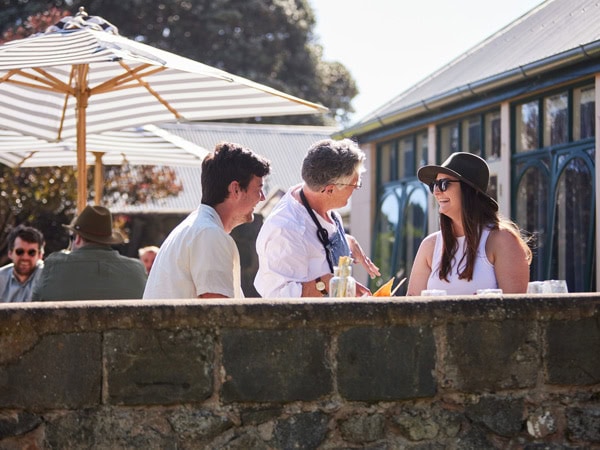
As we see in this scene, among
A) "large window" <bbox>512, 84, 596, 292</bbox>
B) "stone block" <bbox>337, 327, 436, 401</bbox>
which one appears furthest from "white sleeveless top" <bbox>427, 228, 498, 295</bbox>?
"large window" <bbox>512, 84, 596, 292</bbox>

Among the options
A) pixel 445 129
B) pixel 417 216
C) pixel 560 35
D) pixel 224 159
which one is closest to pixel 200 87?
pixel 224 159

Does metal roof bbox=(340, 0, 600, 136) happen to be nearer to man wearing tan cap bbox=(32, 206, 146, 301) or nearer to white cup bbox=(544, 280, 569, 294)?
man wearing tan cap bbox=(32, 206, 146, 301)

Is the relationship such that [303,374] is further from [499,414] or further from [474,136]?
[474,136]

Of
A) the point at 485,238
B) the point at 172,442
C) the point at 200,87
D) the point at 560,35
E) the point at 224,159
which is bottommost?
the point at 172,442

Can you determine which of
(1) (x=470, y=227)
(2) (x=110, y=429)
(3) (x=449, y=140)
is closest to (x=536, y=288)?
(1) (x=470, y=227)

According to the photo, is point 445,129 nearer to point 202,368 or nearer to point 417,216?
point 417,216

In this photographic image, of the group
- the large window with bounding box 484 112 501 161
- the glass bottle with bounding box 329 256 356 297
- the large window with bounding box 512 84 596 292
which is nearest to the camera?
the glass bottle with bounding box 329 256 356 297

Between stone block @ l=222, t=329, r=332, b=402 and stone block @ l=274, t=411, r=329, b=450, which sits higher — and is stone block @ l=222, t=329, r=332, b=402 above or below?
above

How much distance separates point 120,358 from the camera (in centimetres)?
362

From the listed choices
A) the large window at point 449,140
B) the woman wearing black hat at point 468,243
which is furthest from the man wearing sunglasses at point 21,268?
the large window at point 449,140

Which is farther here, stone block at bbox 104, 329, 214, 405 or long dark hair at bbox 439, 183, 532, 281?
long dark hair at bbox 439, 183, 532, 281

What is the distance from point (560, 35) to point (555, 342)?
23.7 ft

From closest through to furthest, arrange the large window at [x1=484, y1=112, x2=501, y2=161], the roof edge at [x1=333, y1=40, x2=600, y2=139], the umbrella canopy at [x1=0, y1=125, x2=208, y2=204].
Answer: the roof edge at [x1=333, y1=40, x2=600, y2=139]
the umbrella canopy at [x1=0, y1=125, x2=208, y2=204]
the large window at [x1=484, y1=112, x2=501, y2=161]

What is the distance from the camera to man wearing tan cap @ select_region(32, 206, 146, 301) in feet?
21.2
